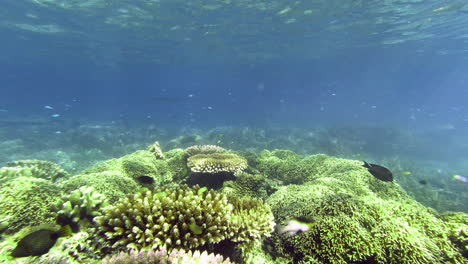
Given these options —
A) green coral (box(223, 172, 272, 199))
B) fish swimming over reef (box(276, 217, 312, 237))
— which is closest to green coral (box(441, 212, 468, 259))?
fish swimming over reef (box(276, 217, 312, 237))

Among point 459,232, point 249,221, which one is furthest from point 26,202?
point 459,232

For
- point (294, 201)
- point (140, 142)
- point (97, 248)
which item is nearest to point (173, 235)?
point (97, 248)

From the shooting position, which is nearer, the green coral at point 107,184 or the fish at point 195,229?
the fish at point 195,229

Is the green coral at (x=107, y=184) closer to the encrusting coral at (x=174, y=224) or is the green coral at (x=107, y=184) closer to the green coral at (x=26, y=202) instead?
the green coral at (x=26, y=202)

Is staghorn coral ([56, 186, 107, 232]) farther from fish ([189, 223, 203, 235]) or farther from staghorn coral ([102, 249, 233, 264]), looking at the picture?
fish ([189, 223, 203, 235])

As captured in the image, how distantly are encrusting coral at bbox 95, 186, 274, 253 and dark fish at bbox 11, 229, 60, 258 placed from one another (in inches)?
21.9

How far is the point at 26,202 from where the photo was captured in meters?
4.13

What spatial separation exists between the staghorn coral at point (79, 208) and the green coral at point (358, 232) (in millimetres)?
3213

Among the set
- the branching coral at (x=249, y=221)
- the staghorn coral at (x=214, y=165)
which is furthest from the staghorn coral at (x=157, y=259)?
the staghorn coral at (x=214, y=165)

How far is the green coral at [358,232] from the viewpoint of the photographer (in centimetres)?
333

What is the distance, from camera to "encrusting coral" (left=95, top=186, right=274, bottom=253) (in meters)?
3.13

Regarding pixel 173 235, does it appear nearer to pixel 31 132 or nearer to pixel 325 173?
pixel 325 173

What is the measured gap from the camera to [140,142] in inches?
902

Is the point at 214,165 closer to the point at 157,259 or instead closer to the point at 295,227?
the point at 295,227
